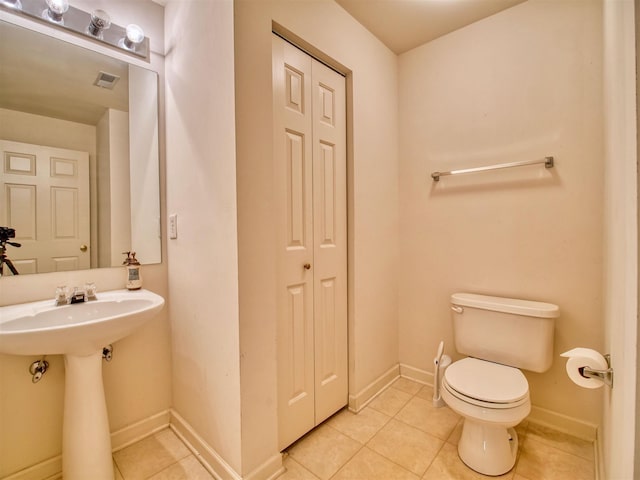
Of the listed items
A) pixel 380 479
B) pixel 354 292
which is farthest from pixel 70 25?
pixel 380 479

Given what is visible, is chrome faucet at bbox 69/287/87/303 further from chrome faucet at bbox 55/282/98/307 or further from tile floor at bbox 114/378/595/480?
tile floor at bbox 114/378/595/480

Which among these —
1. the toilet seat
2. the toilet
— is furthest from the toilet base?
the toilet seat

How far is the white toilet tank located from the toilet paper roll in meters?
0.76

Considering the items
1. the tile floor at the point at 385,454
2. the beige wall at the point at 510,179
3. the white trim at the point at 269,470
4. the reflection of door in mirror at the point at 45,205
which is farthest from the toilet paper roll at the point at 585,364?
the reflection of door in mirror at the point at 45,205

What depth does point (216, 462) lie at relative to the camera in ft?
4.29

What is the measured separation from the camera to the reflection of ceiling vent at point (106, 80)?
1.46 meters

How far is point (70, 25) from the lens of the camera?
135 centimetres

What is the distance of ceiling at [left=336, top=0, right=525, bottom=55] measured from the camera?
165cm

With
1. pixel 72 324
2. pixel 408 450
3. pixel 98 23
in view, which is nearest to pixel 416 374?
pixel 408 450

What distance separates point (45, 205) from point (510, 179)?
237 cm

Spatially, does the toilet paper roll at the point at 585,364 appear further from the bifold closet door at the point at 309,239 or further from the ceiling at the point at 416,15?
the ceiling at the point at 416,15

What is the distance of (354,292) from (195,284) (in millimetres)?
893

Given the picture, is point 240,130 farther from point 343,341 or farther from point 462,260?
point 462,260

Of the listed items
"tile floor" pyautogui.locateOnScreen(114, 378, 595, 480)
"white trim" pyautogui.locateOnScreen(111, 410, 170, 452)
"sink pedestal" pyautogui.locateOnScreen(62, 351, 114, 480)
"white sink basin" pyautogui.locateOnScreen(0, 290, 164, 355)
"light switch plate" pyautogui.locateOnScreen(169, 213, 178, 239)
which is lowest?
"tile floor" pyautogui.locateOnScreen(114, 378, 595, 480)
